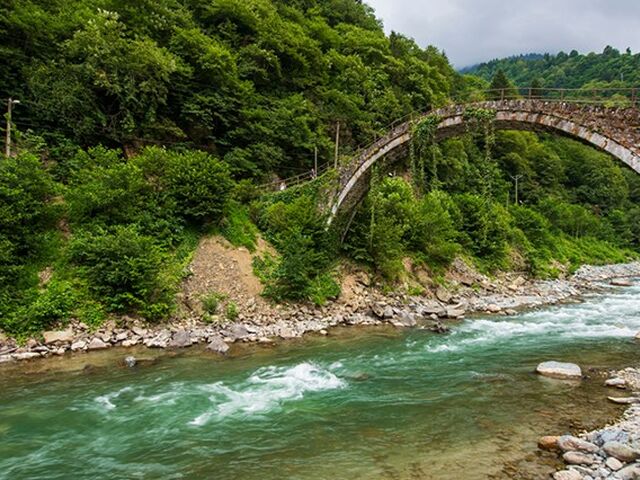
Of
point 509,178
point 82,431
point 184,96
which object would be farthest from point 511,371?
point 509,178

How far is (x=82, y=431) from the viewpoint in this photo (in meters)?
7.87

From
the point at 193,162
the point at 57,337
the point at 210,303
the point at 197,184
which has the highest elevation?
the point at 193,162

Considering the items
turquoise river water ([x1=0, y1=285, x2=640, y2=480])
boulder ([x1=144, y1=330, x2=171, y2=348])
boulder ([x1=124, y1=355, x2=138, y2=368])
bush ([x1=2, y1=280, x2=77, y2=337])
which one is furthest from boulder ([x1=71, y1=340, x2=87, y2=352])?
boulder ([x1=124, y1=355, x2=138, y2=368])

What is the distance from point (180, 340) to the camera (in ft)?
45.0

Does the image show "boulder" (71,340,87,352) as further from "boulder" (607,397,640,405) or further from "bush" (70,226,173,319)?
"boulder" (607,397,640,405)

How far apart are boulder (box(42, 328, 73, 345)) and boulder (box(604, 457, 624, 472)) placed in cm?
1432

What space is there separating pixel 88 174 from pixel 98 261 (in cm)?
464

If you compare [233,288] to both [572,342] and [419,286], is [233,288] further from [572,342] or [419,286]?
[572,342]

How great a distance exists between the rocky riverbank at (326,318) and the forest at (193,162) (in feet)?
2.26

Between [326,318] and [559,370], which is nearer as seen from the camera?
[559,370]

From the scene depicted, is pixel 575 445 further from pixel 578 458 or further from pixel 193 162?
pixel 193 162

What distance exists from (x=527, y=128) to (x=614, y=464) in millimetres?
13453

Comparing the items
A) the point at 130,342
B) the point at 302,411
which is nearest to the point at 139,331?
the point at 130,342

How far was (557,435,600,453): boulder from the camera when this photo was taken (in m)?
6.70
